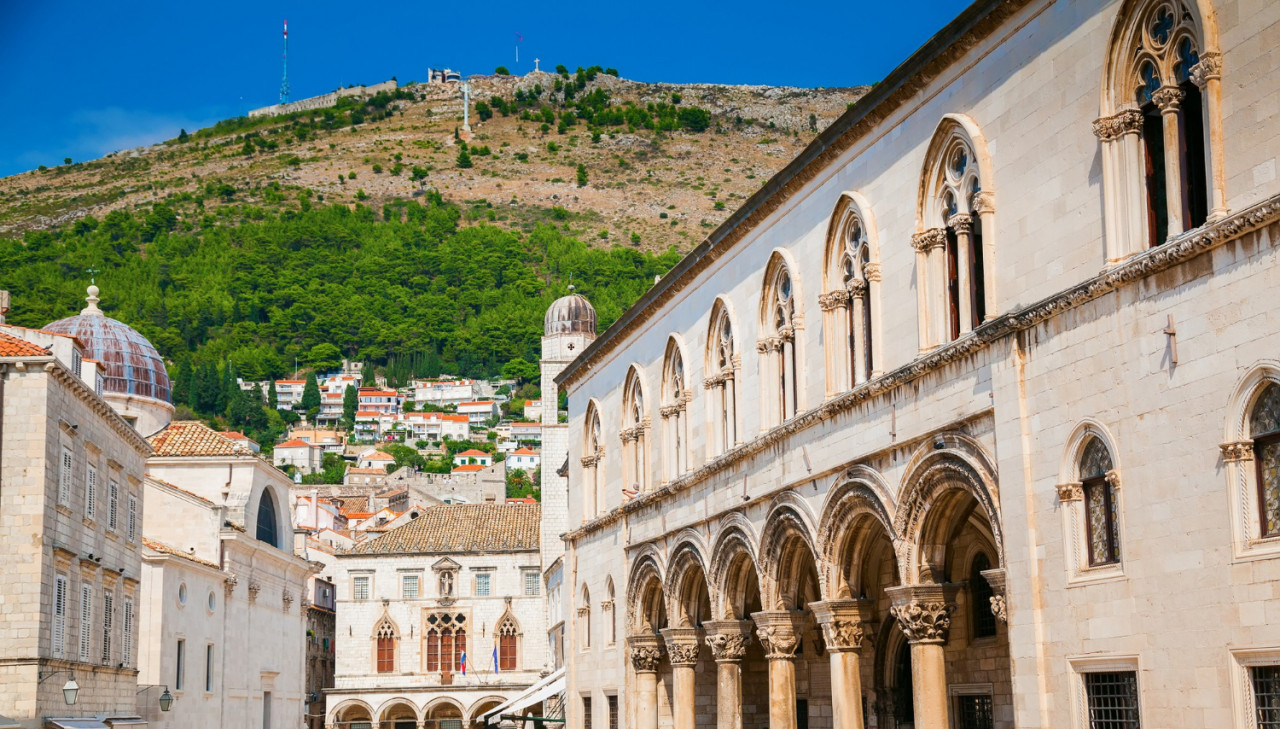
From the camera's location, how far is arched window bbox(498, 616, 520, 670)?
79.2m

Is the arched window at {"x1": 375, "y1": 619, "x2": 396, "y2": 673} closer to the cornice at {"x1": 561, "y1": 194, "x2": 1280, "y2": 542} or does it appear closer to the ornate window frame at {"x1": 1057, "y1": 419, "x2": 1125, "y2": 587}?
the cornice at {"x1": 561, "y1": 194, "x2": 1280, "y2": 542}

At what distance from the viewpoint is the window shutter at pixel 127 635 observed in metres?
37.3

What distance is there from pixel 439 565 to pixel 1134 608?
6550cm

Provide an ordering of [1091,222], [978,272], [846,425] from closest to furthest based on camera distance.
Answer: [1091,222] < [978,272] < [846,425]

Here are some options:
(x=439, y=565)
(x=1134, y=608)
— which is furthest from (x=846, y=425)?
(x=439, y=565)

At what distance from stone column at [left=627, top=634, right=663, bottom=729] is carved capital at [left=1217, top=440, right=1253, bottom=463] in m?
21.2

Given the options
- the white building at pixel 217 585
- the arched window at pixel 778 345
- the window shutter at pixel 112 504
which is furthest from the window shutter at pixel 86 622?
the arched window at pixel 778 345

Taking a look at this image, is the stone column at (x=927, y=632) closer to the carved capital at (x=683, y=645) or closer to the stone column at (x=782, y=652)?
the stone column at (x=782, y=652)

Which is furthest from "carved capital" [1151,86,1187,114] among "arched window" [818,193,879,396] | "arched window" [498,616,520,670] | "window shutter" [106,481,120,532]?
"arched window" [498,616,520,670]

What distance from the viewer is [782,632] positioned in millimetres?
26938

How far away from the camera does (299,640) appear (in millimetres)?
63188

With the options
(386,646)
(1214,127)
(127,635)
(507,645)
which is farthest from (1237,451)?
(386,646)

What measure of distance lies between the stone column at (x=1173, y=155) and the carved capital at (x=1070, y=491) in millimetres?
3116

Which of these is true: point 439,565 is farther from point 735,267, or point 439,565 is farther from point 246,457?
point 735,267
